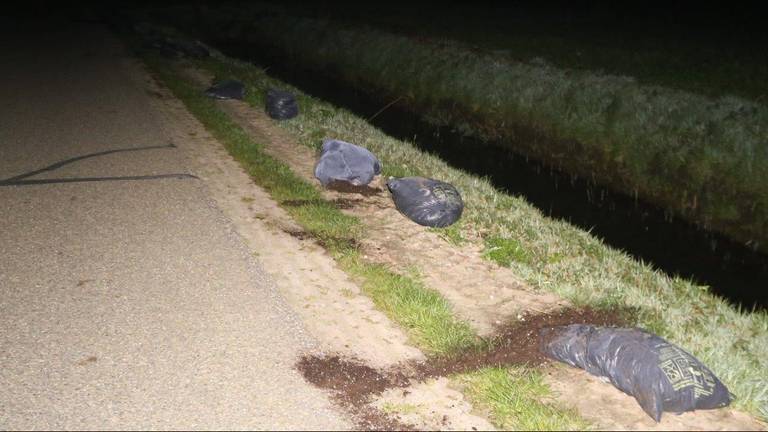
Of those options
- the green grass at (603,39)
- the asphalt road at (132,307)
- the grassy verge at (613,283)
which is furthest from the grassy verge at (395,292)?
the green grass at (603,39)

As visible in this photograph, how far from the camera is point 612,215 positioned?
895 cm

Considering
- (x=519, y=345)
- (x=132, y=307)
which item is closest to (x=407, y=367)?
(x=519, y=345)

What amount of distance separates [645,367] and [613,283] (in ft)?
5.52

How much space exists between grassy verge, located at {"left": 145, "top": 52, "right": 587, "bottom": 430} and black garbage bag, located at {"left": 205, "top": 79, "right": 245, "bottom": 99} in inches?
146

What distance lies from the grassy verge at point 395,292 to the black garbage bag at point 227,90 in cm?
371

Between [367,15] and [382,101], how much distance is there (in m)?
10.4

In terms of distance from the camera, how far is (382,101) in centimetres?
1591

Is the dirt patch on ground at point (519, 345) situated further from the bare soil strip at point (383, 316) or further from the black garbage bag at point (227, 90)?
the black garbage bag at point (227, 90)

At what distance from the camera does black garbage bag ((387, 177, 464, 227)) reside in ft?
21.5

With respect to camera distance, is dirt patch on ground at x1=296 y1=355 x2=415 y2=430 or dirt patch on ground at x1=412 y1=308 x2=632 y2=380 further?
dirt patch on ground at x1=412 y1=308 x2=632 y2=380

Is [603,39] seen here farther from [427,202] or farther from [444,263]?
[444,263]

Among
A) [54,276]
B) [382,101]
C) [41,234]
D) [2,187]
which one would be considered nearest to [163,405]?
[54,276]

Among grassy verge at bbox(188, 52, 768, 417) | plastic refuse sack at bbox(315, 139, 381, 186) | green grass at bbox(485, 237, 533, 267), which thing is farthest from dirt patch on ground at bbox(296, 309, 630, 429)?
plastic refuse sack at bbox(315, 139, 381, 186)

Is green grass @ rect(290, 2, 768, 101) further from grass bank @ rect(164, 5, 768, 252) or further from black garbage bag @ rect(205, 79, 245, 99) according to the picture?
black garbage bag @ rect(205, 79, 245, 99)
